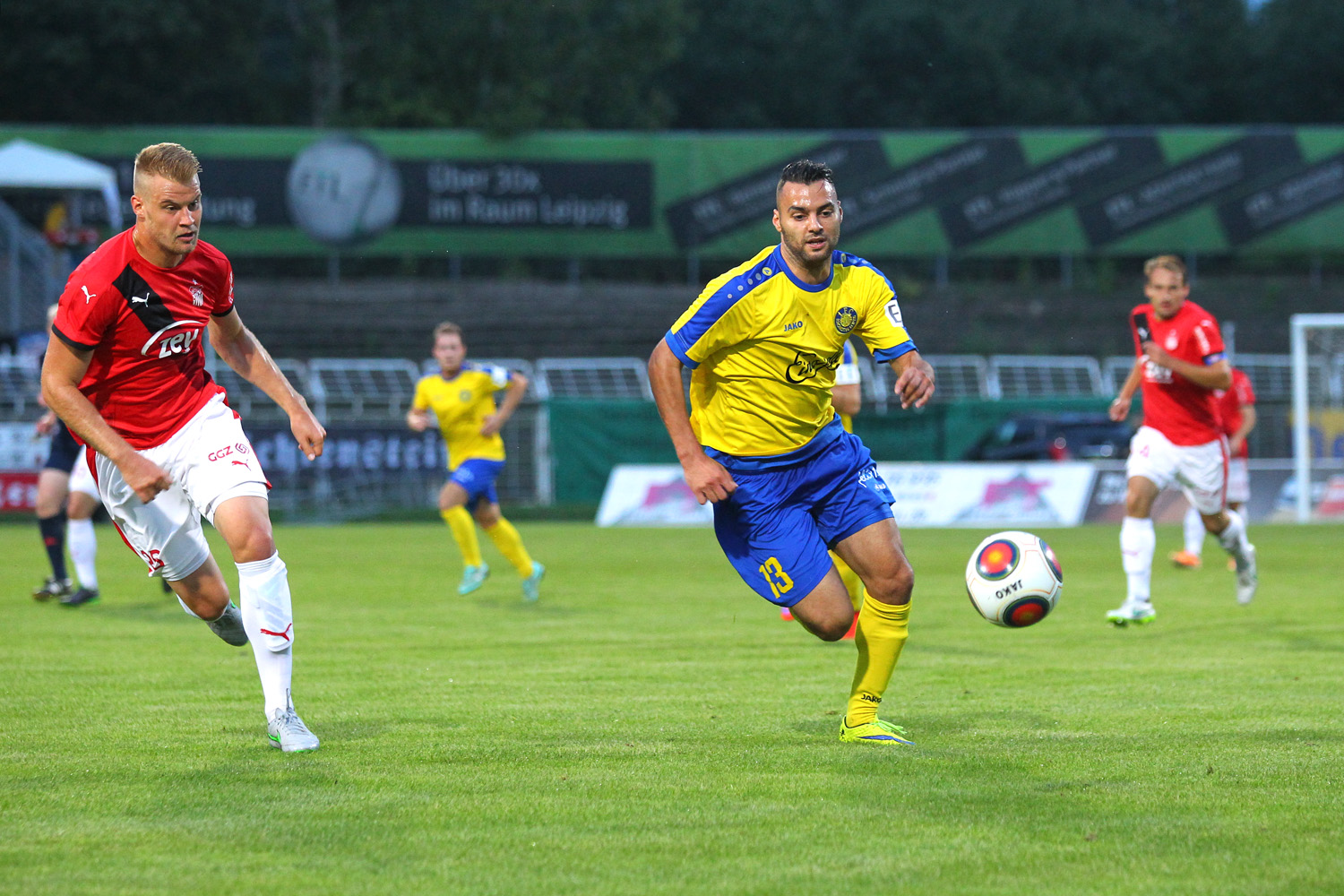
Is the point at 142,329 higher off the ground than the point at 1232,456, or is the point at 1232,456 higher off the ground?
the point at 142,329

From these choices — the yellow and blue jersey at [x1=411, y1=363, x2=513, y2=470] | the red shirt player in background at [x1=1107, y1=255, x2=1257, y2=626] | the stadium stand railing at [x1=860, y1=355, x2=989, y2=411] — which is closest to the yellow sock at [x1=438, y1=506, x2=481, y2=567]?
the yellow and blue jersey at [x1=411, y1=363, x2=513, y2=470]

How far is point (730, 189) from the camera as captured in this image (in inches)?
1449

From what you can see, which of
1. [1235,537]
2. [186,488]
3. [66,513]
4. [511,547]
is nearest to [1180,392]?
[1235,537]

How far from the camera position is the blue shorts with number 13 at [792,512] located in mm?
6250

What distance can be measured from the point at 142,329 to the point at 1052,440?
22.4m

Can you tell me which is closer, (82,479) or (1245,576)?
(1245,576)

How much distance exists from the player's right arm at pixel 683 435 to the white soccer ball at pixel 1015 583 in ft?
4.89

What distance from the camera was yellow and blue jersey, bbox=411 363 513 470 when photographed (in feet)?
43.7

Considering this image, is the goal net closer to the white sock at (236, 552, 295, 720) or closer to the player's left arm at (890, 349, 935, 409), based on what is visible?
the player's left arm at (890, 349, 935, 409)

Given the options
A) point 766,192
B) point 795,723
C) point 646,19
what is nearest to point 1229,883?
point 795,723

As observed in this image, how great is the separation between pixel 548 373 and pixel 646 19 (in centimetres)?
2281

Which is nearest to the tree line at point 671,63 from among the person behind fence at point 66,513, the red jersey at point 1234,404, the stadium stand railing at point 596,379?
the stadium stand railing at point 596,379

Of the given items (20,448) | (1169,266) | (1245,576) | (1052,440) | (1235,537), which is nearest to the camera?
(1169,266)

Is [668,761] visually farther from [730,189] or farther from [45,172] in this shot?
[730,189]
